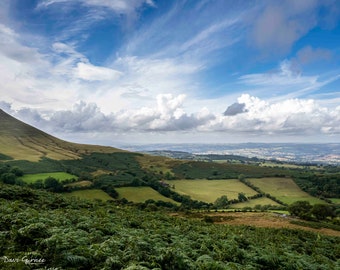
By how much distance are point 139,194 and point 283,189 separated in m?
85.1

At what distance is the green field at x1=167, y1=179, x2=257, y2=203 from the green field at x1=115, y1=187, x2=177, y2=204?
17945 millimetres

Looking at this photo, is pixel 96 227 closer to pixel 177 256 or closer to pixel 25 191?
pixel 177 256

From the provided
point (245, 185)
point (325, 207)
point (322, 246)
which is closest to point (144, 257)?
point (322, 246)

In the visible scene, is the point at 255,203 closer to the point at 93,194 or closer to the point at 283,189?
the point at 283,189

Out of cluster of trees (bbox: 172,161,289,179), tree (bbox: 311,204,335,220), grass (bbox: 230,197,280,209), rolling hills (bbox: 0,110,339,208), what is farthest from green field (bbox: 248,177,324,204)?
tree (bbox: 311,204,335,220)

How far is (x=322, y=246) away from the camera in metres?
27.4

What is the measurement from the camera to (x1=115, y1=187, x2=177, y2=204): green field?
315ft

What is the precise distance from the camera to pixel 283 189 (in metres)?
138

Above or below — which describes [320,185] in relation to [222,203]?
above

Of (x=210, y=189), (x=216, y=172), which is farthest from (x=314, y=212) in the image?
(x=216, y=172)

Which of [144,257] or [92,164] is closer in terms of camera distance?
[144,257]

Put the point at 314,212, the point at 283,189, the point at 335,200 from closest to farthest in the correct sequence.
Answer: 1. the point at 314,212
2. the point at 335,200
3. the point at 283,189

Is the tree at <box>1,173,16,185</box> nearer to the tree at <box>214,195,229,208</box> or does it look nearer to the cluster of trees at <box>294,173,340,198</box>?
the tree at <box>214,195,229,208</box>

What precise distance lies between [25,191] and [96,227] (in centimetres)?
2056
